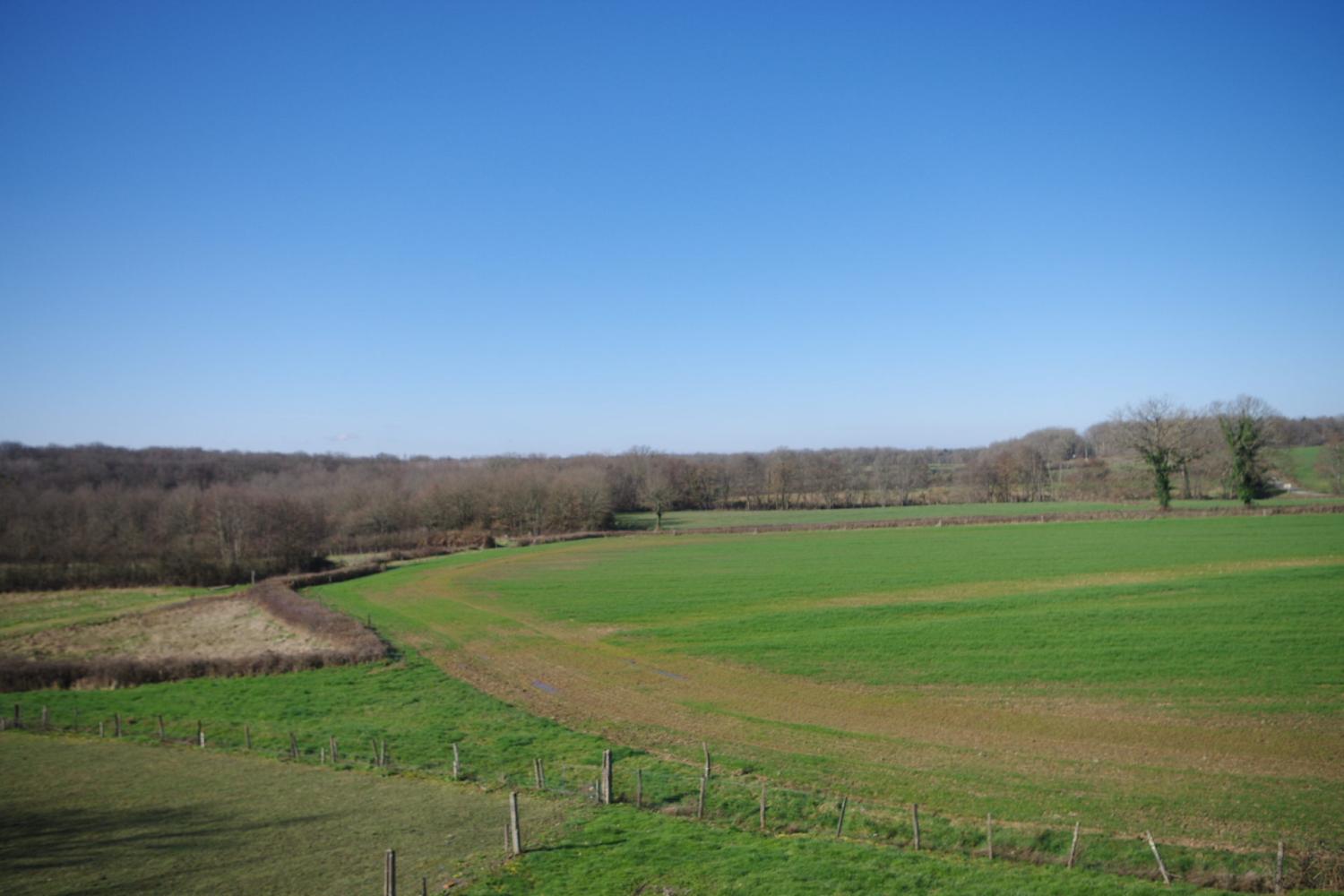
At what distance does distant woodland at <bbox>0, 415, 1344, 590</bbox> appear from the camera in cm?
8856

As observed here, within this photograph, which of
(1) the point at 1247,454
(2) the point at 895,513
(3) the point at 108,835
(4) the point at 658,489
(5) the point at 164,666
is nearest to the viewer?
(3) the point at 108,835

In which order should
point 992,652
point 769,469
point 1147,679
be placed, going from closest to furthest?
1. point 1147,679
2. point 992,652
3. point 769,469

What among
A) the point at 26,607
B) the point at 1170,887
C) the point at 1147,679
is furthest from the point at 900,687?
the point at 26,607

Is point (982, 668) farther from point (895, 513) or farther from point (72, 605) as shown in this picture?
point (895, 513)

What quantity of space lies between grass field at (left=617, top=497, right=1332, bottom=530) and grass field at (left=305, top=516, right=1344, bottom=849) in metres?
28.4

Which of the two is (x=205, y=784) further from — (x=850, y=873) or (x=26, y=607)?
(x=26, y=607)

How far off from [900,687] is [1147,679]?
9147 millimetres

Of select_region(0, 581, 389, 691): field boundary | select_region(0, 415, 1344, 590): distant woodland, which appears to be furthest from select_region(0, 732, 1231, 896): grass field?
select_region(0, 415, 1344, 590): distant woodland

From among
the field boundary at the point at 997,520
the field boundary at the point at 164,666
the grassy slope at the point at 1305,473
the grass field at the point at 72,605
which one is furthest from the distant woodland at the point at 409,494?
the field boundary at the point at 164,666

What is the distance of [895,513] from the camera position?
114m

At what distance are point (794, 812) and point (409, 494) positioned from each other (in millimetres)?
124337

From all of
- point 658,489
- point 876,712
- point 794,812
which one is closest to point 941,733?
point 876,712

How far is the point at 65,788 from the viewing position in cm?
2036

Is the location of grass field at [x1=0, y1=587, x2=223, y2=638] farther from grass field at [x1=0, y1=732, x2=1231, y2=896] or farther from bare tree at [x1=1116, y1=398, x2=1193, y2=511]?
bare tree at [x1=1116, y1=398, x2=1193, y2=511]
